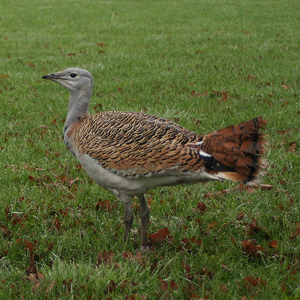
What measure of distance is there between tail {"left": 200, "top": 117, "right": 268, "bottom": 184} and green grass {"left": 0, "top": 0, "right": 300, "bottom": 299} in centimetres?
70

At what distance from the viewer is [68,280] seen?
282cm

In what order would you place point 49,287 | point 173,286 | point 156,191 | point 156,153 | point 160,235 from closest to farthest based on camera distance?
point 49,287, point 173,286, point 156,153, point 160,235, point 156,191

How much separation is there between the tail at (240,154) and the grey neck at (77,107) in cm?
140

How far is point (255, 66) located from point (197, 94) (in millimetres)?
2493

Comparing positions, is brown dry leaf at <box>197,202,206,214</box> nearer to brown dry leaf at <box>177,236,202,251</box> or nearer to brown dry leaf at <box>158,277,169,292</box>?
brown dry leaf at <box>177,236,202,251</box>

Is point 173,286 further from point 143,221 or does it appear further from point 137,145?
point 137,145

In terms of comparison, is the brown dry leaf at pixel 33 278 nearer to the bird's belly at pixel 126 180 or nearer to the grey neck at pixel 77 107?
the bird's belly at pixel 126 180

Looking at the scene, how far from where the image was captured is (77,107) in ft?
12.5

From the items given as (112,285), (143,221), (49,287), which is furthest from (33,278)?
(143,221)

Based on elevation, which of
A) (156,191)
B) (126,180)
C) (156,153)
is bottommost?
(156,191)

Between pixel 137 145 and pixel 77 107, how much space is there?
3.18ft

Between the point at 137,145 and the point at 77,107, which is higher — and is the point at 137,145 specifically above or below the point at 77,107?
below

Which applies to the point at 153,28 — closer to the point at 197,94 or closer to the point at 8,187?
the point at 197,94

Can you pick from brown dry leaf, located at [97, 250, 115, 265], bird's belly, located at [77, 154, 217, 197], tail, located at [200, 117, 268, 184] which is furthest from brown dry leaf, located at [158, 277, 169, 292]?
tail, located at [200, 117, 268, 184]
